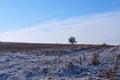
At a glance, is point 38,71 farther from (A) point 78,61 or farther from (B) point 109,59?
(B) point 109,59

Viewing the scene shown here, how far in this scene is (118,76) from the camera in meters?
16.3

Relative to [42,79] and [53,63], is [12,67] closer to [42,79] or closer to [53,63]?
[53,63]

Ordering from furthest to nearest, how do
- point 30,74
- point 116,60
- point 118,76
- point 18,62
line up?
point 18,62 < point 116,60 < point 30,74 < point 118,76

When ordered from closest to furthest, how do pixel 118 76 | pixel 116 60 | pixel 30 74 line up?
pixel 118 76 → pixel 30 74 → pixel 116 60

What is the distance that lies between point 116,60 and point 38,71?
180 inches

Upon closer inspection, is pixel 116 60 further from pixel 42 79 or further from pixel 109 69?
pixel 42 79

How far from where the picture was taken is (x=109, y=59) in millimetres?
19922

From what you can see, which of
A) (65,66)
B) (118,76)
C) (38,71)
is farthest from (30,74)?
(118,76)

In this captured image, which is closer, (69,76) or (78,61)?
(69,76)

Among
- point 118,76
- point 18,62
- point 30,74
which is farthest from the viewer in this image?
point 18,62

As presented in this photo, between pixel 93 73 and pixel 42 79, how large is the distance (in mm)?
2720

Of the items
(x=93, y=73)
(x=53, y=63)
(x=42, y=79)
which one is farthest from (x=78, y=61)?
(x=42, y=79)

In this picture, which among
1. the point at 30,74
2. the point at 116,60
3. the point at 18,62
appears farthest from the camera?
the point at 18,62

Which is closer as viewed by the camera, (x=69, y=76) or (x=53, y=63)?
(x=69, y=76)
